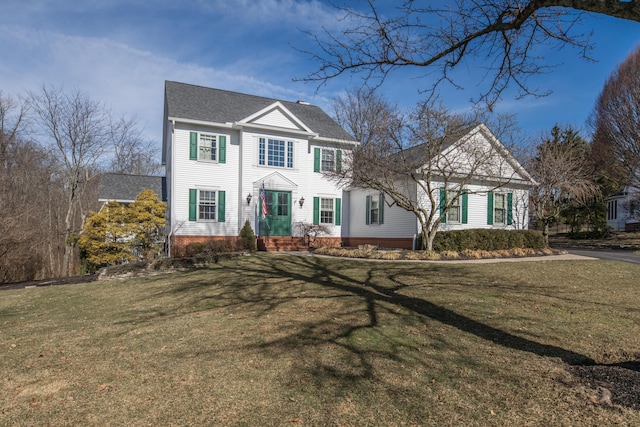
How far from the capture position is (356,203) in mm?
20531

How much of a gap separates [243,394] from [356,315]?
294 cm

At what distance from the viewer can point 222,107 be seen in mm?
19547

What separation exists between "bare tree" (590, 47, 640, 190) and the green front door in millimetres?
18662

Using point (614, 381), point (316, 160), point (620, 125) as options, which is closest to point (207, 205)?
point (316, 160)

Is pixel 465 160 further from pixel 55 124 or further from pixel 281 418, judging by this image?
pixel 55 124

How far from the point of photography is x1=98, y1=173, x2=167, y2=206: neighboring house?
736 inches

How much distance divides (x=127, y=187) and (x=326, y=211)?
404 inches

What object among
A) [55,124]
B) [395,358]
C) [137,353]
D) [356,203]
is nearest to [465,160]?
[356,203]

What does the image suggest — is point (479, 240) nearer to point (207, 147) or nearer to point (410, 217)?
point (410, 217)

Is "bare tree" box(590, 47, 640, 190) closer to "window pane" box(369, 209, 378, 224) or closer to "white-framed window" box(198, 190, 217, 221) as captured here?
"window pane" box(369, 209, 378, 224)

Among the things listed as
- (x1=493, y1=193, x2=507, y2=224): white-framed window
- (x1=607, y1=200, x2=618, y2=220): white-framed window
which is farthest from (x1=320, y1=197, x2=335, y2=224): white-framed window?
(x1=607, y1=200, x2=618, y2=220): white-framed window

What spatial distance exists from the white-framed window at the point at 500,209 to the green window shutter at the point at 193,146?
14011 mm

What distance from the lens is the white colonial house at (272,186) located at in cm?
1725

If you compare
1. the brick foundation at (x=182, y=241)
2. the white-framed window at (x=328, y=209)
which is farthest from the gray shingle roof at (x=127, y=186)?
the white-framed window at (x=328, y=209)
